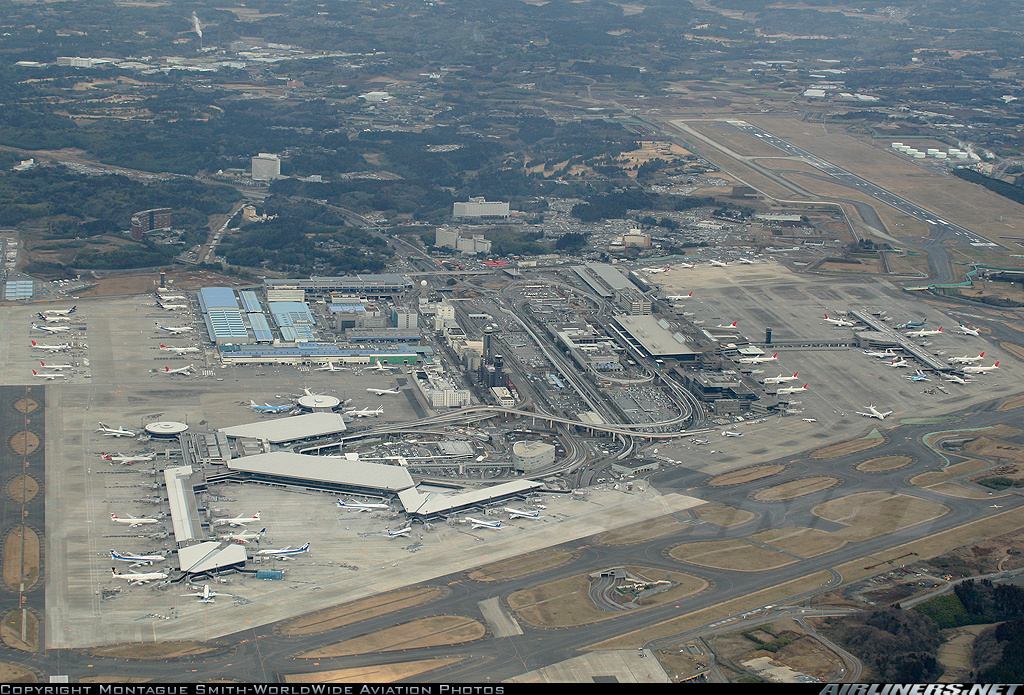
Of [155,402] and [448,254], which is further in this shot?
[448,254]

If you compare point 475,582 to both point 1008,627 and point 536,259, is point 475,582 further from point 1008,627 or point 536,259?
point 536,259

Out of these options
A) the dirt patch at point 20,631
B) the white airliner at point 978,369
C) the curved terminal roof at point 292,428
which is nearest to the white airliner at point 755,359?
the white airliner at point 978,369

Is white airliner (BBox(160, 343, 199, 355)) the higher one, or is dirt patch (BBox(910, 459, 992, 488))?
dirt patch (BBox(910, 459, 992, 488))

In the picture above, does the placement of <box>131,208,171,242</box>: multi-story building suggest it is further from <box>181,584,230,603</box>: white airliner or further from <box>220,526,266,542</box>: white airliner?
<box>181,584,230,603</box>: white airliner

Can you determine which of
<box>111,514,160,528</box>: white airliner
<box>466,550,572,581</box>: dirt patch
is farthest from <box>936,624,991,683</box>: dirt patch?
<box>111,514,160,528</box>: white airliner

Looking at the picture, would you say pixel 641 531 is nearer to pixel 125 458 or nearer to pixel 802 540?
pixel 802 540

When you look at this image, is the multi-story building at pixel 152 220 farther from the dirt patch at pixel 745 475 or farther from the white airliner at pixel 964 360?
the white airliner at pixel 964 360

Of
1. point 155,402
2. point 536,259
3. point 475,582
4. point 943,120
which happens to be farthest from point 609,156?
point 475,582
